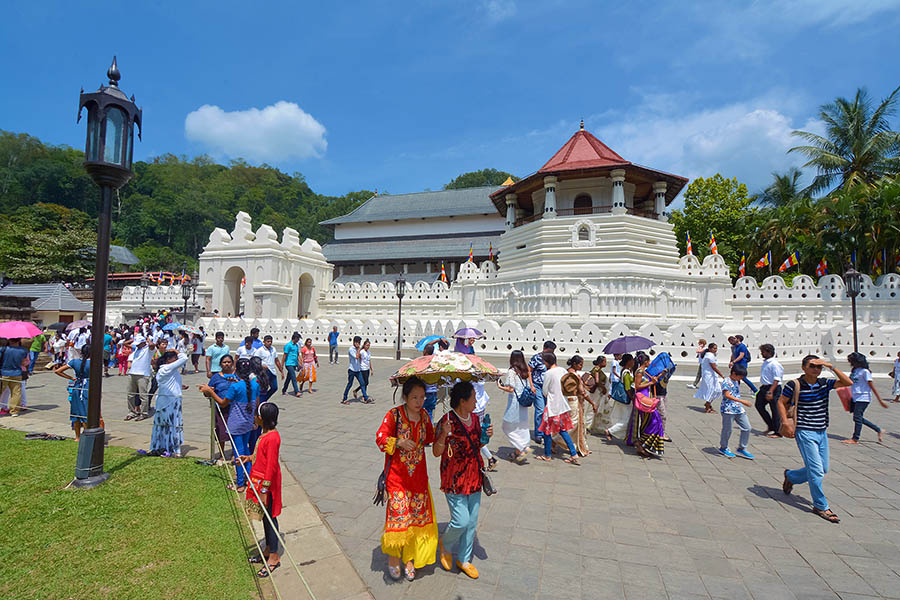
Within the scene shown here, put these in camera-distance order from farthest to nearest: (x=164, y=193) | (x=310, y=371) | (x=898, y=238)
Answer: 1. (x=164, y=193)
2. (x=898, y=238)
3. (x=310, y=371)

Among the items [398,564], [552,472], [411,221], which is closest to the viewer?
[398,564]

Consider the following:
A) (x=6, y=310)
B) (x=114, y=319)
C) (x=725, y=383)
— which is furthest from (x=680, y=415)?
(x=114, y=319)

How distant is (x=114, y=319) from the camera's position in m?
26.7

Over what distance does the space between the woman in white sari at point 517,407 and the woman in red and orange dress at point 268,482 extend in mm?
3104

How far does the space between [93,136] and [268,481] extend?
4.48 meters

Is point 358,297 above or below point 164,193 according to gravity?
below

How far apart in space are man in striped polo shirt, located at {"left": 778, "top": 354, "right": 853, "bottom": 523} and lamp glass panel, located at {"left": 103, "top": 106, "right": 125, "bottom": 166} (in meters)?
7.92

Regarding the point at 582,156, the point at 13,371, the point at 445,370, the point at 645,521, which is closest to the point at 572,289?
the point at 582,156

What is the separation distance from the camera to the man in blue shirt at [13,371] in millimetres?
7914

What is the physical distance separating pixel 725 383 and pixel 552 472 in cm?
323

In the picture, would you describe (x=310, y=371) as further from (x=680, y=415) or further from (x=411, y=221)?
(x=411, y=221)

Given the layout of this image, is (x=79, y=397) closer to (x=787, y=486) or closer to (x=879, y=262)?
(x=787, y=486)

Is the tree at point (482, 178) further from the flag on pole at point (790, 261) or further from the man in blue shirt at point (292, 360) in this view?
the man in blue shirt at point (292, 360)

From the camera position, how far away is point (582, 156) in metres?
23.8
